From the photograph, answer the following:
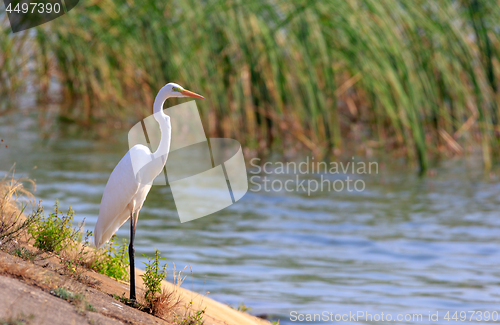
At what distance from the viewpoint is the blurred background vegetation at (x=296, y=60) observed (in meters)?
9.16

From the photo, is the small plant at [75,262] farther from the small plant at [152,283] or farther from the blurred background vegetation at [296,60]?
the blurred background vegetation at [296,60]

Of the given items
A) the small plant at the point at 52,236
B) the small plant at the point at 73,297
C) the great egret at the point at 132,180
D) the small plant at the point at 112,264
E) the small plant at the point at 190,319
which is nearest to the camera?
the small plant at the point at 73,297

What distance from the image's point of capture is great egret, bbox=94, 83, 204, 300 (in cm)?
371

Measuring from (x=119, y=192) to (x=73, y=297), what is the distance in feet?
2.96

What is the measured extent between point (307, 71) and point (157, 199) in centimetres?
299

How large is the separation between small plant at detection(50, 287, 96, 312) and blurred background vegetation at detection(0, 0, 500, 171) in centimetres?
633

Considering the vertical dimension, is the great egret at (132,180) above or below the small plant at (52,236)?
above

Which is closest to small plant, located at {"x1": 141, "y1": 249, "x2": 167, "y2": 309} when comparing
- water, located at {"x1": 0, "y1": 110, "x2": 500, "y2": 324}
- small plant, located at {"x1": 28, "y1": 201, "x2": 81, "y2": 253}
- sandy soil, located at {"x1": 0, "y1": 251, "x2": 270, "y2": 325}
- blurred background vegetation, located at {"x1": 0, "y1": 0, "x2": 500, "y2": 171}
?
sandy soil, located at {"x1": 0, "y1": 251, "x2": 270, "y2": 325}

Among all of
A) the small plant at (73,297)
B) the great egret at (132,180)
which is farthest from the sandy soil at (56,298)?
the great egret at (132,180)

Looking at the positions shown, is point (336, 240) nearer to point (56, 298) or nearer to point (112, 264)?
point (112, 264)

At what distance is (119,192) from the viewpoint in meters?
3.81

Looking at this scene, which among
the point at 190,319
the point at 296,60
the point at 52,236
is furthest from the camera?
the point at 296,60

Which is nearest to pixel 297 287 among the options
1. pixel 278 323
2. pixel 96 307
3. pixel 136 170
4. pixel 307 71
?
pixel 278 323

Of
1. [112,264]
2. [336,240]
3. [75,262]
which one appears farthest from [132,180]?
[336,240]
